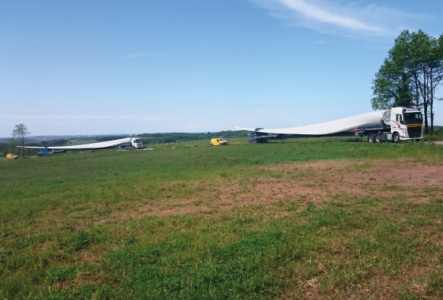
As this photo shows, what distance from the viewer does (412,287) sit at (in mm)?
4016

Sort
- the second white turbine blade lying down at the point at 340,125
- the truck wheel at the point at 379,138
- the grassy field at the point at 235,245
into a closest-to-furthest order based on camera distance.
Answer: the grassy field at the point at 235,245 → the truck wheel at the point at 379,138 → the second white turbine blade lying down at the point at 340,125

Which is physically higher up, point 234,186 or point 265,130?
point 265,130

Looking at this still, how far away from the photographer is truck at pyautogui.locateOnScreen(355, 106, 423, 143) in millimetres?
28891

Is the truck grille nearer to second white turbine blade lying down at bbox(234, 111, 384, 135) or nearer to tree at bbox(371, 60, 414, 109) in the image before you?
second white turbine blade lying down at bbox(234, 111, 384, 135)

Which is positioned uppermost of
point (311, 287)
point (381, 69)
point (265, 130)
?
point (381, 69)

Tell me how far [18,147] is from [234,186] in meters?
85.0

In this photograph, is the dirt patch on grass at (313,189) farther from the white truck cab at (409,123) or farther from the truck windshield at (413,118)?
the truck windshield at (413,118)

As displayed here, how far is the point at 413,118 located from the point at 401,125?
1.22 metres

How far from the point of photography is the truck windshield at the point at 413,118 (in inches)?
1139

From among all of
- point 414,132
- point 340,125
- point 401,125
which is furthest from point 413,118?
point 340,125

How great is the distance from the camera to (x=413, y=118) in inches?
1142

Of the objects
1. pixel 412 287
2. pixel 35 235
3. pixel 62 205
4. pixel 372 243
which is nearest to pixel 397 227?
pixel 372 243

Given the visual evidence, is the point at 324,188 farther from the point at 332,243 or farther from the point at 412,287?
the point at 412,287

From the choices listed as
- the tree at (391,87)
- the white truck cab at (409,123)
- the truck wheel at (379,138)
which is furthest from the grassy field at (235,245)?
the tree at (391,87)
